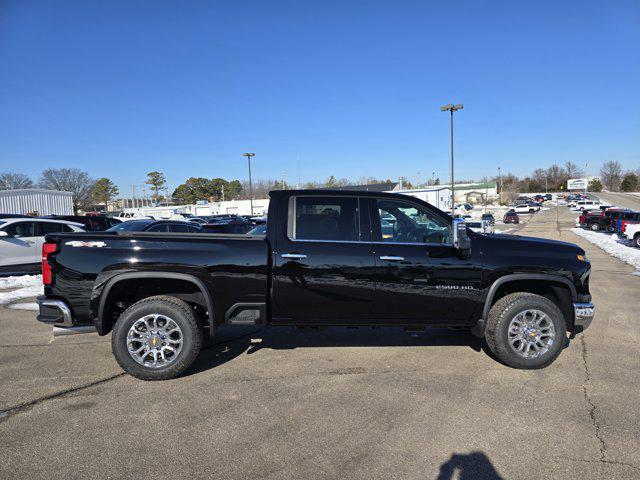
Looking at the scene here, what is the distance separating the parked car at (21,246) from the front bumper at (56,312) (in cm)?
817

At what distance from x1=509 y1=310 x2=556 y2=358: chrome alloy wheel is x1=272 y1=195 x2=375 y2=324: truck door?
1.61 m

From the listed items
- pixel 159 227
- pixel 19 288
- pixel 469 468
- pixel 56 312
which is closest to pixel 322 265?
pixel 469 468

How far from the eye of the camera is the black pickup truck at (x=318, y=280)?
14.4 feet

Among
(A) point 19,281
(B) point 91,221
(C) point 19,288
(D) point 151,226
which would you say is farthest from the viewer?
(B) point 91,221

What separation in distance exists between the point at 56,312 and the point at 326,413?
286 centimetres

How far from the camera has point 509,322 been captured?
15.4 ft

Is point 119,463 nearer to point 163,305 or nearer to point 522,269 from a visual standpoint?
point 163,305

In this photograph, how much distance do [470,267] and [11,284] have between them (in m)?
10.3

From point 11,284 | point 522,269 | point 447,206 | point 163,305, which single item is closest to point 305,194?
point 163,305

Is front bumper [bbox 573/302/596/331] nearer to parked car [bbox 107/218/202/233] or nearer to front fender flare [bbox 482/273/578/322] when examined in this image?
front fender flare [bbox 482/273/578/322]

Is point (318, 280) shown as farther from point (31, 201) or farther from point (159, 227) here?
point (31, 201)

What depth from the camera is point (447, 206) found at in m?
60.4

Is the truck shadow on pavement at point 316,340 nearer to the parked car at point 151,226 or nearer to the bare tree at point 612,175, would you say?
the parked car at point 151,226

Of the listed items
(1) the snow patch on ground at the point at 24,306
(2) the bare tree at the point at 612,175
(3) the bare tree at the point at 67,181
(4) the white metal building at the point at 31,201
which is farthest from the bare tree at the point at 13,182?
(2) the bare tree at the point at 612,175
